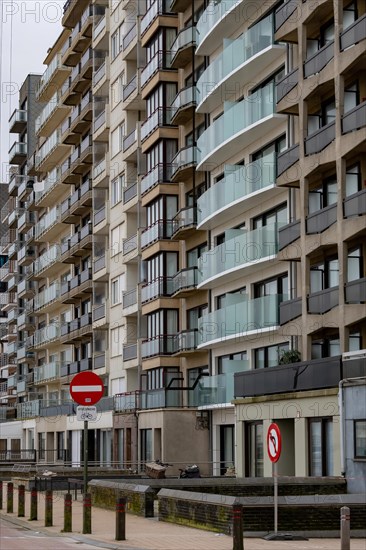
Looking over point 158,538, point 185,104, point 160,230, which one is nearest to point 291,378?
point 158,538

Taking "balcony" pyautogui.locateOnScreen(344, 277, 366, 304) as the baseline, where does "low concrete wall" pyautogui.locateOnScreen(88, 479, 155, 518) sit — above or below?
below

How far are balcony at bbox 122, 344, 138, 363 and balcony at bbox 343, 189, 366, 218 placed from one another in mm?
26733

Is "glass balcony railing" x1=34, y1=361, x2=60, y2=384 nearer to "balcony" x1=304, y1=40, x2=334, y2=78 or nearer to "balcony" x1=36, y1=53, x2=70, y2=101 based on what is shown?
"balcony" x1=36, y1=53, x2=70, y2=101

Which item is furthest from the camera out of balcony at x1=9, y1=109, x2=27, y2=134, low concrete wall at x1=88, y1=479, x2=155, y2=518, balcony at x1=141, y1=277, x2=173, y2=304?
balcony at x1=9, y1=109, x2=27, y2=134

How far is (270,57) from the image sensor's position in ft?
148

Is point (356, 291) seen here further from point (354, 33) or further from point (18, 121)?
point (18, 121)

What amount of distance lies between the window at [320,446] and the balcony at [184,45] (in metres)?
24.1

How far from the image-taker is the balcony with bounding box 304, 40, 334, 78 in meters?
37.4

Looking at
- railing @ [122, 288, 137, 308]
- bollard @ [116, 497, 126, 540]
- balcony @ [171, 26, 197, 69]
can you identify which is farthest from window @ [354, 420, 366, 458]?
railing @ [122, 288, 137, 308]

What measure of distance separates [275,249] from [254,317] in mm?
2855

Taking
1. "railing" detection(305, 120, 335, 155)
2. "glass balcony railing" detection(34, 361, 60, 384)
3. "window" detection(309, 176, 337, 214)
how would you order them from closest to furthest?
"railing" detection(305, 120, 335, 155)
"window" detection(309, 176, 337, 214)
"glass balcony railing" detection(34, 361, 60, 384)

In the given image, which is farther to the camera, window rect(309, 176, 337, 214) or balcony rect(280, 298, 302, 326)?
balcony rect(280, 298, 302, 326)

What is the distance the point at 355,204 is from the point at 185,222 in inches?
777

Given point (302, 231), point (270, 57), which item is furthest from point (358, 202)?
point (270, 57)
